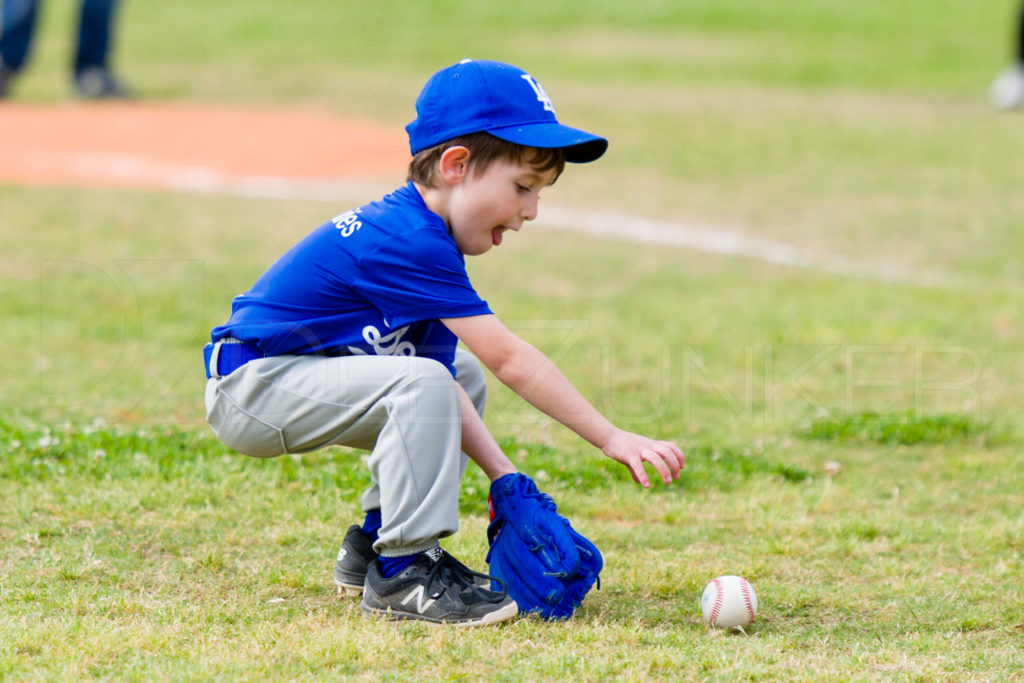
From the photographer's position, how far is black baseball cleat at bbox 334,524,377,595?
353cm

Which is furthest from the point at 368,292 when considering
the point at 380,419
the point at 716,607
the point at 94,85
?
the point at 94,85

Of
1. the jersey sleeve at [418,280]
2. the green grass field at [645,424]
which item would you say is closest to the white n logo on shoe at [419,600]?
the green grass field at [645,424]

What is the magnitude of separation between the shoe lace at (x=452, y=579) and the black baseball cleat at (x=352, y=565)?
26cm

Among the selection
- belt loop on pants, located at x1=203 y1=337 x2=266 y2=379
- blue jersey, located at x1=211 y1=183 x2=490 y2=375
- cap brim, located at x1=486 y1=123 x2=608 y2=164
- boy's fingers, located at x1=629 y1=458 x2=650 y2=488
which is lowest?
boy's fingers, located at x1=629 y1=458 x2=650 y2=488

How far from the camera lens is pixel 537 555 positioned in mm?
3318

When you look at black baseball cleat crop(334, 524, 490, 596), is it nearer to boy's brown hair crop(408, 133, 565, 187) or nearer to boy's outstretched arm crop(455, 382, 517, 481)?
boy's outstretched arm crop(455, 382, 517, 481)

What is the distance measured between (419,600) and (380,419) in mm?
464

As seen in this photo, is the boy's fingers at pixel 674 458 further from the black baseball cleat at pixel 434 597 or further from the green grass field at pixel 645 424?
the black baseball cleat at pixel 434 597

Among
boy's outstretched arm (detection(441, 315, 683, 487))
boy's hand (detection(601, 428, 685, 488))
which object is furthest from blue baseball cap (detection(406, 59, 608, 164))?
boy's hand (detection(601, 428, 685, 488))

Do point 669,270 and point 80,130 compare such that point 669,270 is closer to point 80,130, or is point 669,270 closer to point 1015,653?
point 1015,653

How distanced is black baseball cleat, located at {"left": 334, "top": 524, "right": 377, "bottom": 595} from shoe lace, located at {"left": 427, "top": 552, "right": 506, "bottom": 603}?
261 millimetres

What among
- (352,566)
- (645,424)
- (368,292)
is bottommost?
(645,424)

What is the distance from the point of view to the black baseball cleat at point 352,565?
353 centimetres

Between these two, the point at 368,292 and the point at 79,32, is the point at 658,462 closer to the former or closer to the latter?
the point at 368,292
